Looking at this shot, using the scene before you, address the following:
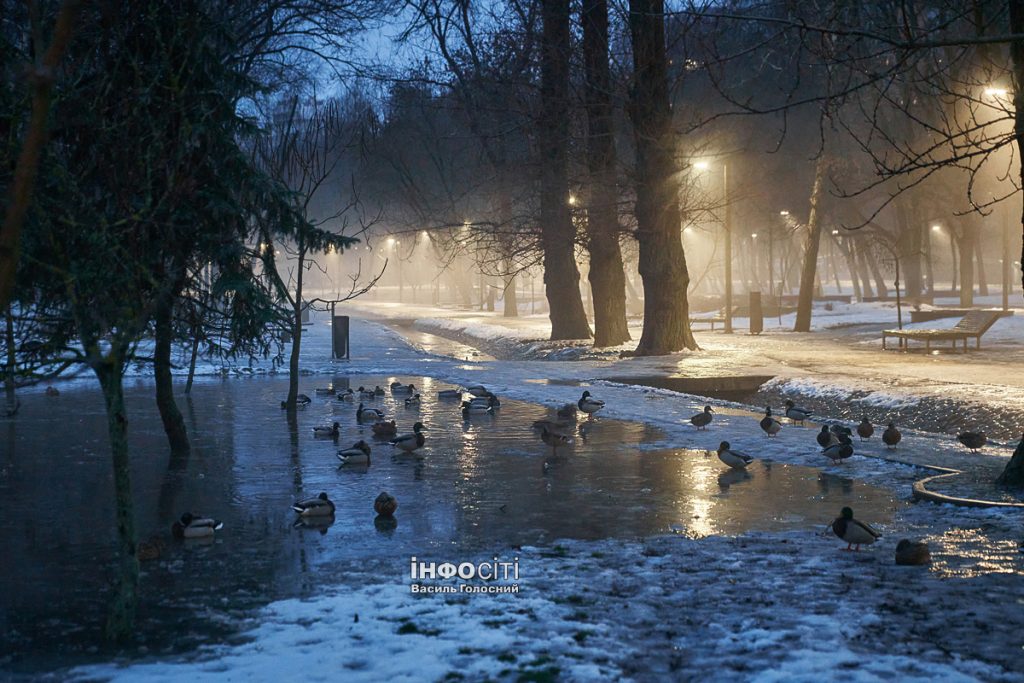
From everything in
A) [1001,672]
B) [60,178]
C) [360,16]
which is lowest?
[1001,672]

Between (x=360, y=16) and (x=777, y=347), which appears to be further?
(x=777, y=347)

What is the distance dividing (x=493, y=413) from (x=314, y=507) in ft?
26.2

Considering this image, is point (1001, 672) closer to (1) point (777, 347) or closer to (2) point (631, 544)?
(2) point (631, 544)

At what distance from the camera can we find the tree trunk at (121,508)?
6.12 meters

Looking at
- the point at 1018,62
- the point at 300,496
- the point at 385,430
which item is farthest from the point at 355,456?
the point at 1018,62

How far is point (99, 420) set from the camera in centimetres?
1662

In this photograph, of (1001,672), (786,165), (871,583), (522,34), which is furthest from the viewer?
(786,165)

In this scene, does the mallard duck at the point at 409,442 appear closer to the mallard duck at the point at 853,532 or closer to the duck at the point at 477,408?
the duck at the point at 477,408

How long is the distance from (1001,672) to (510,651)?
2.58m

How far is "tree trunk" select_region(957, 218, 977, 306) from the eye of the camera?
49722 mm

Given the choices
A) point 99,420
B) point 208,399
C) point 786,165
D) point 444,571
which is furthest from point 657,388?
point 786,165

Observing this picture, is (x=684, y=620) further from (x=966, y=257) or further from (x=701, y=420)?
(x=966, y=257)

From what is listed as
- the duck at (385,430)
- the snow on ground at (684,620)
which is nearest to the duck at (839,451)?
the snow on ground at (684,620)

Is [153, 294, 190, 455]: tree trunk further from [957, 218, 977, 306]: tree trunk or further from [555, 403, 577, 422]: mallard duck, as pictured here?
[957, 218, 977, 306]: tree trunk
